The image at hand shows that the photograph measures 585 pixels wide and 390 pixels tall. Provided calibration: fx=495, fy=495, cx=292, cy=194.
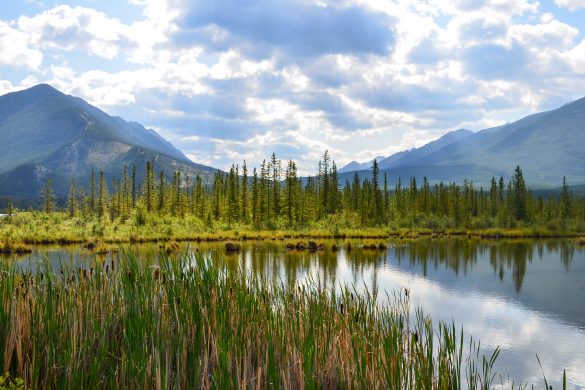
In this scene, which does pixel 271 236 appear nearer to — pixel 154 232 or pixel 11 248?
pixel 154 232

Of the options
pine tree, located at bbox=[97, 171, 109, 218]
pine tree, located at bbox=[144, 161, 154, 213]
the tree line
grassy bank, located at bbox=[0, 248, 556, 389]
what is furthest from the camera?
pine tree, located at bbox=[97, 171, 109, 218]

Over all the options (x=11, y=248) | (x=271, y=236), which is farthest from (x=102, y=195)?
(x=11, y=248)

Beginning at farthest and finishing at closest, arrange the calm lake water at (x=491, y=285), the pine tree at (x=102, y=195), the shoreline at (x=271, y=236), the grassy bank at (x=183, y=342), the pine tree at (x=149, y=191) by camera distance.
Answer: the pine tree at (x=102, y=195), the pine tree at (x=149, y=191), the shoreline at (x=271, y=236), the calm lake water at (x=491, y=285), the grassy bank at (x=183, y=342)

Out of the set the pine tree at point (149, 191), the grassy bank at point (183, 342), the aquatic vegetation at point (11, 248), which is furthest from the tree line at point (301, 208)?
the grassy bank at point (183, 342)

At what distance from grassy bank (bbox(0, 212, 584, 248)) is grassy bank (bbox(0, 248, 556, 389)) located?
48.2m

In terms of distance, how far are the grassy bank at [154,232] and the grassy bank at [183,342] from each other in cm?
4823

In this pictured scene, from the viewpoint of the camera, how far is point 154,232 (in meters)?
72.9

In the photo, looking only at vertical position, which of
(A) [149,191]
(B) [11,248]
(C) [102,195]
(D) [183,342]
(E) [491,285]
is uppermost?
(A) [149,191]

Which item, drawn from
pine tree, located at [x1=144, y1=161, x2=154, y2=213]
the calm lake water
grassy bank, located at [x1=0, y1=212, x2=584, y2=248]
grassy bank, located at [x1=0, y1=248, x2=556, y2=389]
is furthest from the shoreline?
grassy bank, located at [x1=0, y1=248, x2=556, y2=389]

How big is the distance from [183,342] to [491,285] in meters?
31.2

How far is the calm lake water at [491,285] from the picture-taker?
59.0 feet

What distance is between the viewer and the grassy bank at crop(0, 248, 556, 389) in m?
6.99

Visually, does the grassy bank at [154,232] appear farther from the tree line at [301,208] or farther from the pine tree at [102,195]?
the pine tree at [102,195]

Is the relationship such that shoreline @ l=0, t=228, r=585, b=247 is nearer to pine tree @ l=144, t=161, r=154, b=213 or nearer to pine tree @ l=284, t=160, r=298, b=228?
pine tree @ l=284, t=160, r=298, b=228
